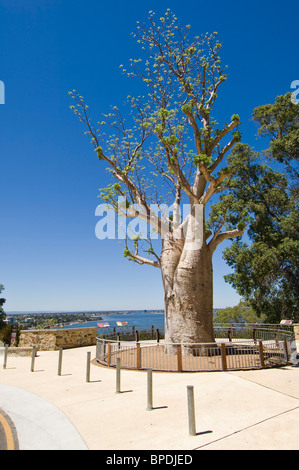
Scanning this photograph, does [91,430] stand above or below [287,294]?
below

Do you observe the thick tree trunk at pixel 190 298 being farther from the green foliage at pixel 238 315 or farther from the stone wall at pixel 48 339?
the green foliage at pixel 238 315

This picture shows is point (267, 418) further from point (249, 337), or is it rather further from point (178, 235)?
point (249, 337)

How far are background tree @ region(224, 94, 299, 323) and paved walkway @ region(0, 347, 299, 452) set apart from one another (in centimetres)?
1413

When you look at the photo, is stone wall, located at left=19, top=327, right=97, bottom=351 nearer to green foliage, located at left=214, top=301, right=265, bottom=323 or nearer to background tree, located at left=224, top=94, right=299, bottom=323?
background tree, located at left=224, top=94, right=299, bottom=323

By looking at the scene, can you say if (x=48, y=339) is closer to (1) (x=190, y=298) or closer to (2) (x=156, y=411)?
(1) (x=190, y=298)

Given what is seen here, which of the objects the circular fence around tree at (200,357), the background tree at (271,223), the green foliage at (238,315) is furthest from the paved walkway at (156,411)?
the green foliage at (238,315)

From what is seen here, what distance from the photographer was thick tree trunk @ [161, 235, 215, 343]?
13523 millimetres

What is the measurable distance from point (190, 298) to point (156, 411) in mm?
7648

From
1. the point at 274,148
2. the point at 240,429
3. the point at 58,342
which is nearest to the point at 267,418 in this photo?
the point at 240,429

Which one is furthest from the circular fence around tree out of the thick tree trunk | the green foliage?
the green foliage

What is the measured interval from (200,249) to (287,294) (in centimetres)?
1437

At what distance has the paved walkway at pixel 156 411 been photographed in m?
4.82

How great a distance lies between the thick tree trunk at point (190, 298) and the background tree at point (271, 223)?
33.2ft

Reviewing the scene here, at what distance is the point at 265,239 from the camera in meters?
24.6
